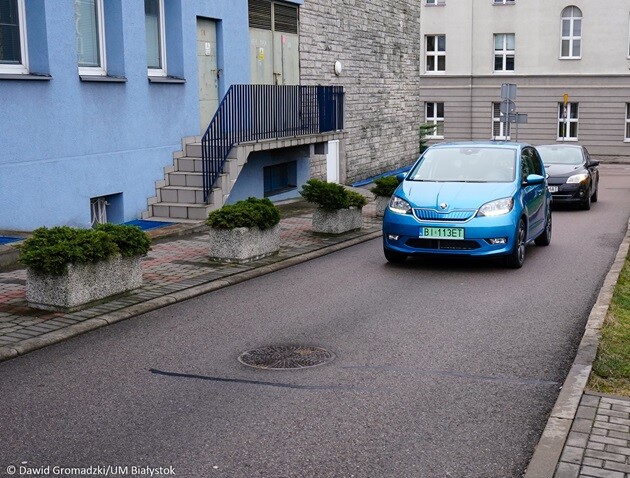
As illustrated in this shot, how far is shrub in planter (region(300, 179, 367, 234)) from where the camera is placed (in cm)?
1506

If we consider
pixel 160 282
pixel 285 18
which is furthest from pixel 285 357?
pixel 285 18

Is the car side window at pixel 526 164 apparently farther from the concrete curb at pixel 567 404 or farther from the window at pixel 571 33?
the window at pixel 571 33

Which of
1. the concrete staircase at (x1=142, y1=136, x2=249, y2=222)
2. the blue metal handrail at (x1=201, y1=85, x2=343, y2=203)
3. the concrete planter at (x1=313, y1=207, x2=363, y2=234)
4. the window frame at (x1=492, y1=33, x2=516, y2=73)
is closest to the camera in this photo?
the concrete planter at (x1=313, y1=207, x2=363, y2=234)

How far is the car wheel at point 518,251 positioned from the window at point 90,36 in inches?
298

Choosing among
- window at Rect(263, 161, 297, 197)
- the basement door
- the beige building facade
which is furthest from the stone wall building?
the beige building facade

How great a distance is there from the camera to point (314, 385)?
6617 millimetres

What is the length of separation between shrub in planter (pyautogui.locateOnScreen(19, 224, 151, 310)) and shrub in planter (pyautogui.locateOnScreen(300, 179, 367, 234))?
18.9 feet

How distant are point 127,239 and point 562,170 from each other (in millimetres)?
14602

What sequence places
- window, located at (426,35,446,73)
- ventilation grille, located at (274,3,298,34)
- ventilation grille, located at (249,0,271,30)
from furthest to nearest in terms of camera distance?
window, located at (426,35,446,73), ventilation grille, located at (274,3,298,34), ventilation grille, located at (249,0,271,30)

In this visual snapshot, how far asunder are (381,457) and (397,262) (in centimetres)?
749

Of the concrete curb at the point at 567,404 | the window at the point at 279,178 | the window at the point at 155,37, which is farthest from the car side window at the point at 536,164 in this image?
the window at the point at 279,178

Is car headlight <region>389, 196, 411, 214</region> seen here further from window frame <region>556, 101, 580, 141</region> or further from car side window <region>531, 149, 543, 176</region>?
window frame <region>556, 101, 580, 141</region>

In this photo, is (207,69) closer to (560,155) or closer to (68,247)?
(560,155)

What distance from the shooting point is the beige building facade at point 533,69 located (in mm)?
47562
